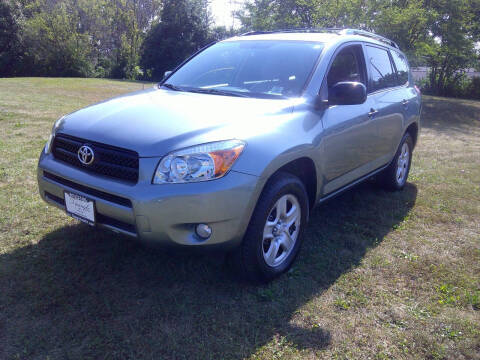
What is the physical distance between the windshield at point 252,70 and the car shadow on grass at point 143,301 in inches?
56.8

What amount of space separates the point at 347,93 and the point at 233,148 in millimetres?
1256

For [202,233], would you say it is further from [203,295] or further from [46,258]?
[46,258]

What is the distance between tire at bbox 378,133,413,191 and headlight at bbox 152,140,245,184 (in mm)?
3224

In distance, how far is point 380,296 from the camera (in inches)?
122

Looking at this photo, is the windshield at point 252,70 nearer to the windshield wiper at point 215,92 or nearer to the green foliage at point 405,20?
the windshield wiper at point 215,92

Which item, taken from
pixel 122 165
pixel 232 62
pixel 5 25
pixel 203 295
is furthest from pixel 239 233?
pixel 5 25

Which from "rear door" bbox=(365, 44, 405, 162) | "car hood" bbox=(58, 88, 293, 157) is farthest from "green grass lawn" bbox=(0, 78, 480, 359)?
"car hood" bbox=(58, 88, 293, 157)

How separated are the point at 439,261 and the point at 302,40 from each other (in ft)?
7.73

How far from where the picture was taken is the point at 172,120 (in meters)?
2.85

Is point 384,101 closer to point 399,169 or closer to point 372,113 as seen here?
point 372,113

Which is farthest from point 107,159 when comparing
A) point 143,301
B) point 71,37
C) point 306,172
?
point 71,37

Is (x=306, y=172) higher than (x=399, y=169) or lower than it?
higher

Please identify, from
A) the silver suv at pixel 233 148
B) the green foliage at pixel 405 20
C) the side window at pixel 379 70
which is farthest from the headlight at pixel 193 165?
the green foliage at pixel 405 20

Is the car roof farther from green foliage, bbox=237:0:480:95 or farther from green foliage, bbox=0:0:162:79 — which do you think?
green foliage, bbox=0:0:162:79
